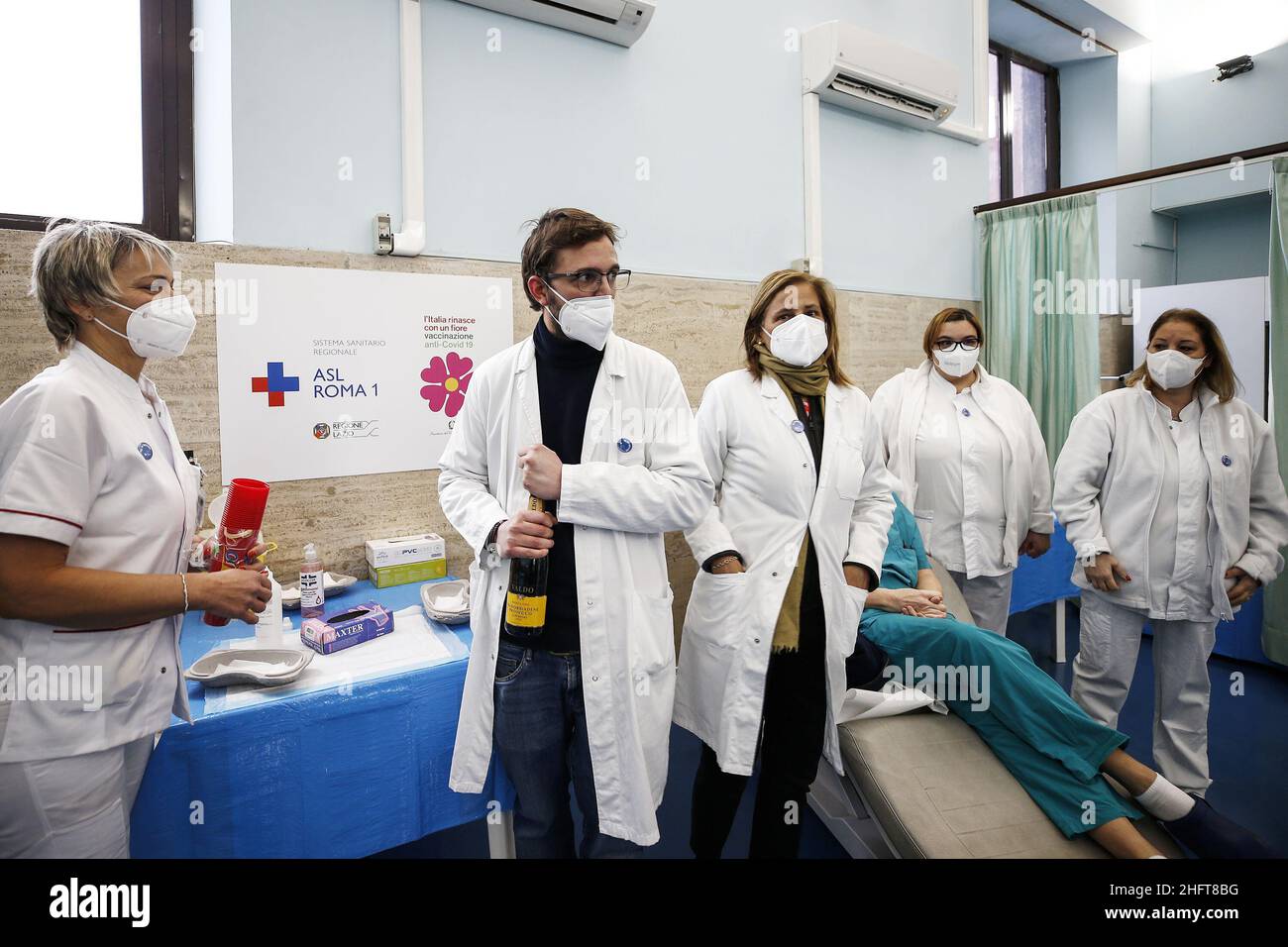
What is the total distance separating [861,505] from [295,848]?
4.74 feet

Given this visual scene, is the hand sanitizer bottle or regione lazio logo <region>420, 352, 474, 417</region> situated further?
regione lazio logo <region>420, 352, 474, 417</region>

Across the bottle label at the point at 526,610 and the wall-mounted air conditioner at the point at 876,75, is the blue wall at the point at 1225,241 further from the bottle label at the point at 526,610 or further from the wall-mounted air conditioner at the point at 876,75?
the bottle label at the point at 526,610

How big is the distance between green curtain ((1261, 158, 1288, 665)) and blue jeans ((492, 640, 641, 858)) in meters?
3.00

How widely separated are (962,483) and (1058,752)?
0.92 m

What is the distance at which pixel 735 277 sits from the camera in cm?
274

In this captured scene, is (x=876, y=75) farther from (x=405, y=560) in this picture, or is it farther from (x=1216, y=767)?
(x=1216, y=767)

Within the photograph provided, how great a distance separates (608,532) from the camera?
126 cm

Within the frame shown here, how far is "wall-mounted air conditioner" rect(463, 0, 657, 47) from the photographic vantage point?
2131 mm

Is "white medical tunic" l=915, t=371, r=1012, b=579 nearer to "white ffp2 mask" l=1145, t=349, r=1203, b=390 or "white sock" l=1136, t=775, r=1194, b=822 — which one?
"white ffp2 mask" l=1145, t=349, r=1203, b=390

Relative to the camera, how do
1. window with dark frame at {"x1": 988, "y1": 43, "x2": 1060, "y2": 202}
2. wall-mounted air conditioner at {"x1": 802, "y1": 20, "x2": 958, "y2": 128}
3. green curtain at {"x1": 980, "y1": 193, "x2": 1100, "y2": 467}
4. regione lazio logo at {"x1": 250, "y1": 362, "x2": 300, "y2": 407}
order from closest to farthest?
regione lazio logo at {"x1": 250, "y1": 362, "x2": 300, "y2": 407} < wall-mounted air conditioner at {"x1": 802, "y1": 20, "x2": 958, "y2": 128} < green curtain at {"x1": 980, "y1": 193, "x2": 1100, "y2": 467} < window with dark frame at {"x1": 988, "y1": 43, "x2": 1060, "y2": 202}

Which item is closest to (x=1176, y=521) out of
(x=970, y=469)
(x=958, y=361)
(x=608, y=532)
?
(x=970, y=469)

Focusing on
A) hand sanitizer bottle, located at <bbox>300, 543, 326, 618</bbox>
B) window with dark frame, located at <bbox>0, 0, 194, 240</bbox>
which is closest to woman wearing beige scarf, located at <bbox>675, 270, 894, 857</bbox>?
hand sanitizer bottle, located at <bbox>300, 543, 326, 618</bbox>
